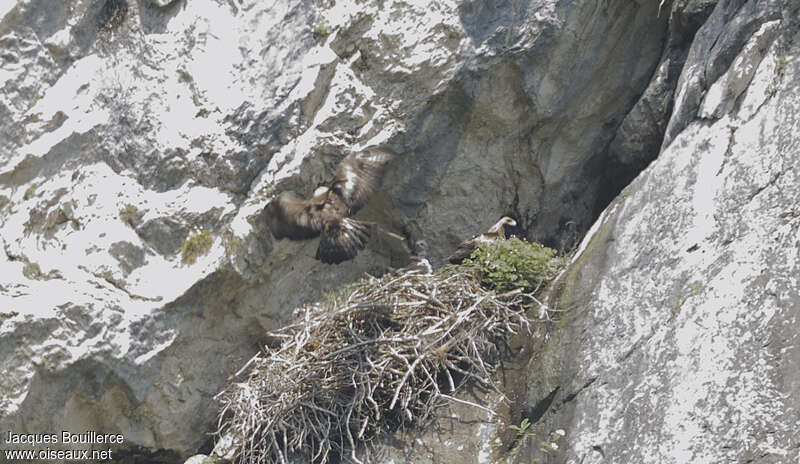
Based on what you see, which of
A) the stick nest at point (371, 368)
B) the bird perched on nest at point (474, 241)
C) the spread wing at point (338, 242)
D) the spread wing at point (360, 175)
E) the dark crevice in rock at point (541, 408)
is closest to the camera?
the dark crevice in rock at point (541, 408)

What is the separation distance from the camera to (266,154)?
7.00m

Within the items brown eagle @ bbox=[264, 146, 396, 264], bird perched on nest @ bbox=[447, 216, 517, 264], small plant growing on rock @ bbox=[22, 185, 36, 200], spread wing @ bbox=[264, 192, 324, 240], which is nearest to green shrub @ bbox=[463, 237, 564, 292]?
bird perched on nest @ bbox=[447, 216, 517, 264]

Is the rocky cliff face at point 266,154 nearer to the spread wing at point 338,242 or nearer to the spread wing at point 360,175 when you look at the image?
the spread wing at point 360,175

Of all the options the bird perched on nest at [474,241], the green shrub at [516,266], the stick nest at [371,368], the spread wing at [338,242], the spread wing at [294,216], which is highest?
the spread wing at [294,216]

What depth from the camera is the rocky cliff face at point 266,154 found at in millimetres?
6289

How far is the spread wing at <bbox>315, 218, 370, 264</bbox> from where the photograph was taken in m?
6.55

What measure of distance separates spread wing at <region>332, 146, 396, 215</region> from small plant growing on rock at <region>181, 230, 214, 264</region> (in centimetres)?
105

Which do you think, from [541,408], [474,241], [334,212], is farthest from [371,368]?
[474,241]

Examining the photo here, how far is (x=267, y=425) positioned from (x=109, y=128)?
103 inches

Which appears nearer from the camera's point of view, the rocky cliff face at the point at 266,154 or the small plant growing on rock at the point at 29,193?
the rocky cliff face at the point at 266,154

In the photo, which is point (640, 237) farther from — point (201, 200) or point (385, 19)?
point (201, 200)

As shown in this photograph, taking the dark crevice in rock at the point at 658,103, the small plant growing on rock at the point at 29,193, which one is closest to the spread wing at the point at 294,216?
the small plant growing on rock at the point at 29,193

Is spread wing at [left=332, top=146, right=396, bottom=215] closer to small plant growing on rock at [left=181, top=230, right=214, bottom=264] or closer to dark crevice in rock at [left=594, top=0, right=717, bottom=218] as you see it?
small plant growing on rock at [left=181, top=230, right=214, bottom=264]

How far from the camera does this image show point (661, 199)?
18.8 feet
